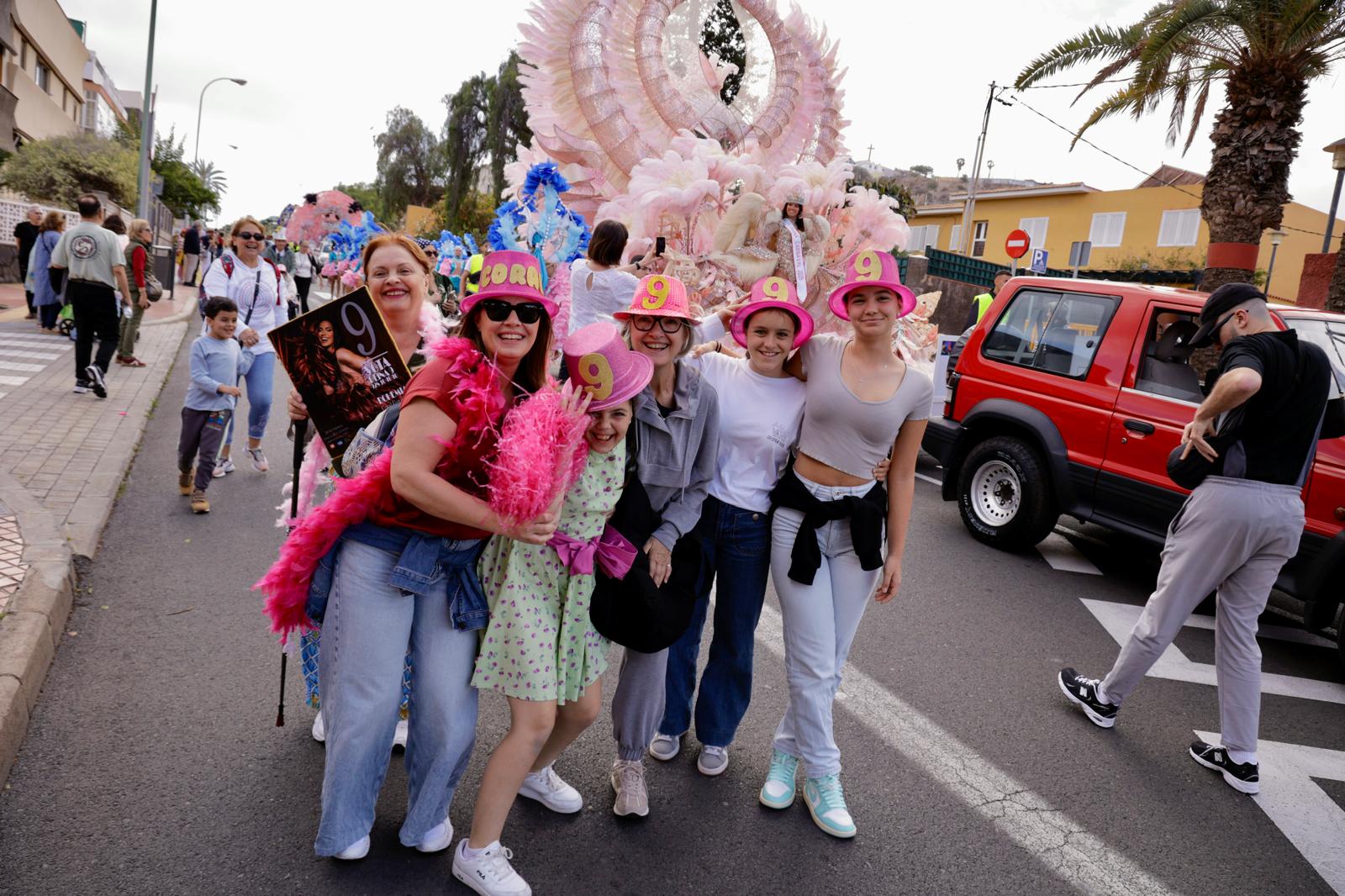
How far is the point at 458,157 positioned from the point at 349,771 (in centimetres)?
3387

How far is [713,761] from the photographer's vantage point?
3.21 metres

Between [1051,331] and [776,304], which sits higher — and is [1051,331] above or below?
above

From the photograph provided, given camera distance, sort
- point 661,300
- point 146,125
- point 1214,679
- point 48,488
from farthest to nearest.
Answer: point 146,125, point 48,488, point 1214,679, point 661,300

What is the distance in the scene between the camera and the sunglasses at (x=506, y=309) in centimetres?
235

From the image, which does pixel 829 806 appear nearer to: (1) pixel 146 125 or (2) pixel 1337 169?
(2) pixel 1337 169

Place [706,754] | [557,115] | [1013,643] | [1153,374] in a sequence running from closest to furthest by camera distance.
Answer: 1. [706,754]
2. [557,115]
3. [1013,643]
4. [1153,374]

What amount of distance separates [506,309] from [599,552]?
761 millimetres

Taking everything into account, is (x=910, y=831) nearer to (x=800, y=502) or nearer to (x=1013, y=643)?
(x=800, y=502)

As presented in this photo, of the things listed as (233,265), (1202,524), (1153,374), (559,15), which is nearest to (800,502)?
(1202,524)

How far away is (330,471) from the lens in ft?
9.68

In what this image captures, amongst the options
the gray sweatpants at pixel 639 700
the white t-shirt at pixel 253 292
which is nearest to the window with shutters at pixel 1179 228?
the white t-shirt at pixel 253 292

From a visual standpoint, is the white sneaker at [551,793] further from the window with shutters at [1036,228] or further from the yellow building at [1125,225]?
the window with shutters at [1036,228]

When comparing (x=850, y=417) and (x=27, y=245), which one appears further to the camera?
(x=27, y=245)

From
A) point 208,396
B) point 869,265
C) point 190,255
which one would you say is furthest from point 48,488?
point 190,255
